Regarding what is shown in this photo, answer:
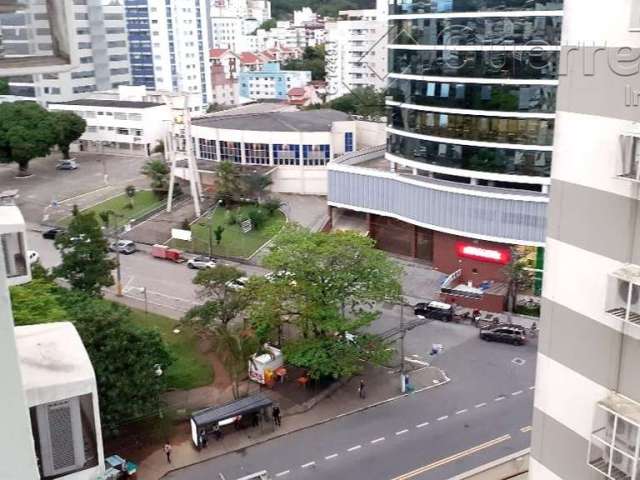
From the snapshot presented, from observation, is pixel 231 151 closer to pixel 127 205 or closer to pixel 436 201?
pixel 127 205

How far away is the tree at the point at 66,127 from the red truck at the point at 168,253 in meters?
19.9

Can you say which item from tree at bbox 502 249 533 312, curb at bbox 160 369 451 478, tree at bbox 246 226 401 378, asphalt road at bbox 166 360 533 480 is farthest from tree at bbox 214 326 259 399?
tree at bbox 502 249 533 312

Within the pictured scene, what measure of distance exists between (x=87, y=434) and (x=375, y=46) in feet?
201

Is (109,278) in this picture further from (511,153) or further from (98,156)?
(98,156)

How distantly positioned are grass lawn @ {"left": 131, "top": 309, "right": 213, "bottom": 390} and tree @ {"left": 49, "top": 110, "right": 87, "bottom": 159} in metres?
26.8

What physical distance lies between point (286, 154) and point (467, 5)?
55.5ft

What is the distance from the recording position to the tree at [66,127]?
46.9m

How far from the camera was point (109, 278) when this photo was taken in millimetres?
23516

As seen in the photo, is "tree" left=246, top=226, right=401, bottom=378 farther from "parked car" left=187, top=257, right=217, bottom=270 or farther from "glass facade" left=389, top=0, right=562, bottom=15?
"glass facade" left=389, top=0, right=562, bottom=15

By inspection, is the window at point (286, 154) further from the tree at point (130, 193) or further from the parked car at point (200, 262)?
the parked car at point (200, 262)

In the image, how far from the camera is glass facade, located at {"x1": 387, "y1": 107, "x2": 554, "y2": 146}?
24.6m

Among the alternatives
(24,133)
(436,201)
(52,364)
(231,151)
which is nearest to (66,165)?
(24,133)

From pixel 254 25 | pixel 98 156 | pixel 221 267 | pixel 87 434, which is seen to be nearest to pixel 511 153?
pixel 221 267

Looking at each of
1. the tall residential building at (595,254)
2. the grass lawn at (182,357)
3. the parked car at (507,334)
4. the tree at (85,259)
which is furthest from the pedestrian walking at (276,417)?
the tall residential building at (595,254)
